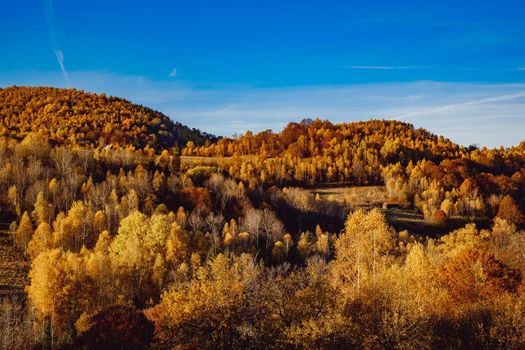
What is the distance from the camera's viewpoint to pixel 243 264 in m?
66.6

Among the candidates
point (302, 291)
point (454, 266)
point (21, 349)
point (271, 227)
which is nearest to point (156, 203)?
point (271, 227)

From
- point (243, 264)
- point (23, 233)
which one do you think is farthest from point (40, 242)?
point (243, 264)

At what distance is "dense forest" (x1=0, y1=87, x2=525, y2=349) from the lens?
32.5 m

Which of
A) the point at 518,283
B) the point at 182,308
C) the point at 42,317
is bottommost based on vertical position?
the point at 42,317

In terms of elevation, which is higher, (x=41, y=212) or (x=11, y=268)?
(x=41, y=212)

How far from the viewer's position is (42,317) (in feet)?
198

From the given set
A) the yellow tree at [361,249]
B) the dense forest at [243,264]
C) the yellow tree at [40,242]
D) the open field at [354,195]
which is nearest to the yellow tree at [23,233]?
the dense forest at [243,264]

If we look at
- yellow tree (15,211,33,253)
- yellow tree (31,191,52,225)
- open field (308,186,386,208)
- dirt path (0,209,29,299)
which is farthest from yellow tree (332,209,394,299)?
open field (308,186,386,208)

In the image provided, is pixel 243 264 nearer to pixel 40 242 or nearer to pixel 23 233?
pixel 40 242

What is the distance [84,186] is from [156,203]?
19.0 m

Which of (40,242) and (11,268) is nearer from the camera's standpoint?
(11,268)

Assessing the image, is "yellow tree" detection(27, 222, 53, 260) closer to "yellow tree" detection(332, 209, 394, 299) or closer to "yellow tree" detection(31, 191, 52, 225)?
"yellow tree" detection(31, 191, 52, 225)

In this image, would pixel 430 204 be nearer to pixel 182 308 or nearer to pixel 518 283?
pixel 518 283

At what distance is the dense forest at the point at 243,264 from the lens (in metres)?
32.5
